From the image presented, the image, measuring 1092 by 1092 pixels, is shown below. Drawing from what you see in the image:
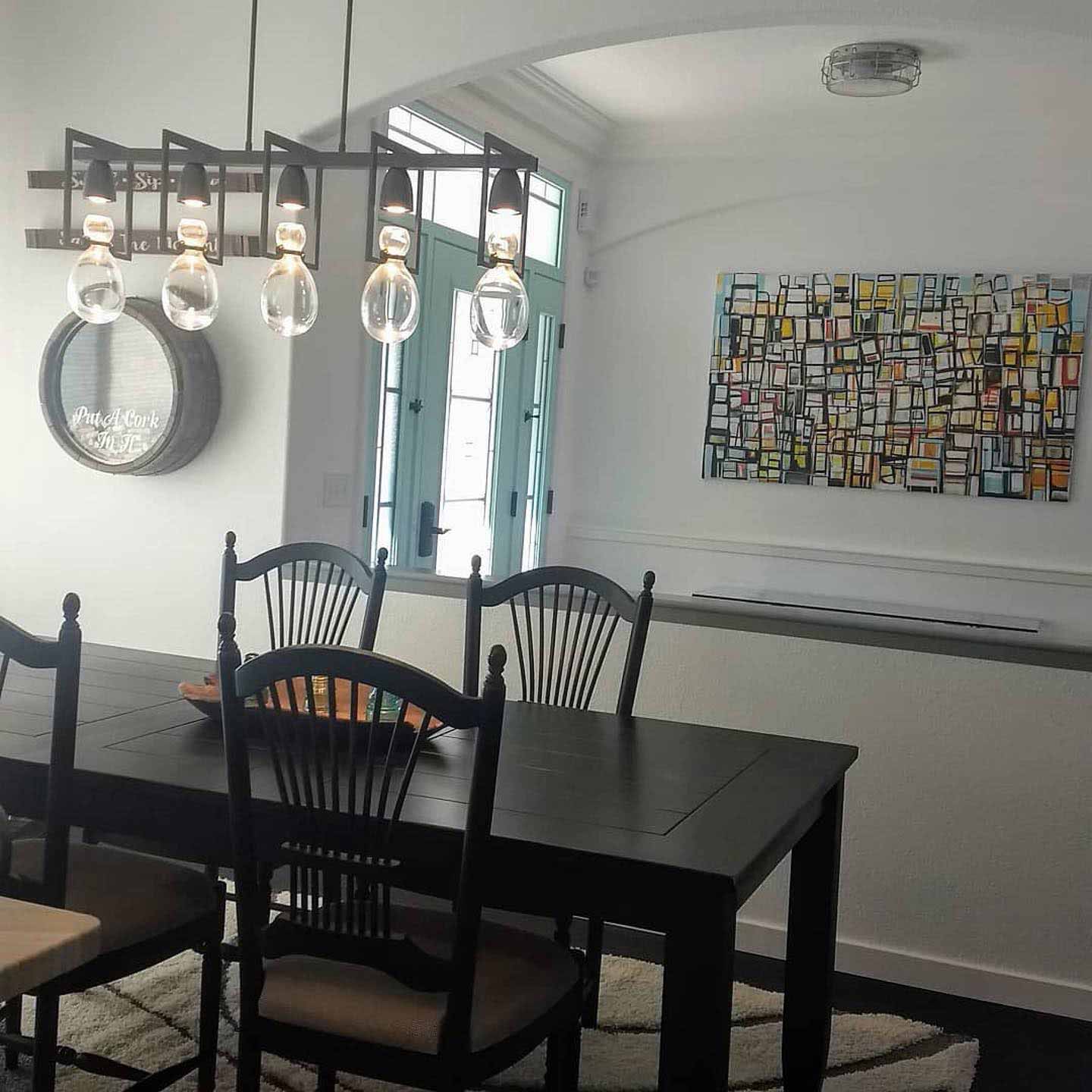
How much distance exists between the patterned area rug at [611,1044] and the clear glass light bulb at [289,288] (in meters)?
1.50

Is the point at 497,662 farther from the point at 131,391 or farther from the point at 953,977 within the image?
the point at 131,391

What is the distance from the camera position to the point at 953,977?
129 inches

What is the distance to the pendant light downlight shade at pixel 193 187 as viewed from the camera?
2.49 meters

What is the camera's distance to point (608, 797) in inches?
88.8

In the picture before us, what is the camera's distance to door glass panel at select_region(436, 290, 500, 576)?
516 centimetres

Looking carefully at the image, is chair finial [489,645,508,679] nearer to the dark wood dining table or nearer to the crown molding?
the dark wood dining table

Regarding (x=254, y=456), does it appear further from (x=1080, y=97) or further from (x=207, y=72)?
(x=1080, y=97)

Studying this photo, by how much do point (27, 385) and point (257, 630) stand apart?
1.10 metres

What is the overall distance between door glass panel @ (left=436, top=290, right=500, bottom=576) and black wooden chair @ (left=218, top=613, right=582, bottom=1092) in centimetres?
309

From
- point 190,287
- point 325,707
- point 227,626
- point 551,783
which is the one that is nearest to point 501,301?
point 190,287

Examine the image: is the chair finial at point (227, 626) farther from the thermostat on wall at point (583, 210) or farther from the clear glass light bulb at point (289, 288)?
the thermostat on wall at point (583, 210)

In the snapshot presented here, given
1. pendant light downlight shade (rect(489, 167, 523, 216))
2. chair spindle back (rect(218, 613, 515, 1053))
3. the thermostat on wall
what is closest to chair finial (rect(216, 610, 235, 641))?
chair spindle back (rect(218, 613, 515, 1053))

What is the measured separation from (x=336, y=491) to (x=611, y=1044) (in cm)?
198

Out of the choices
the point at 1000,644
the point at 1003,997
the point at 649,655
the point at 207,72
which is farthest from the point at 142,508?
the point at 1003,997
